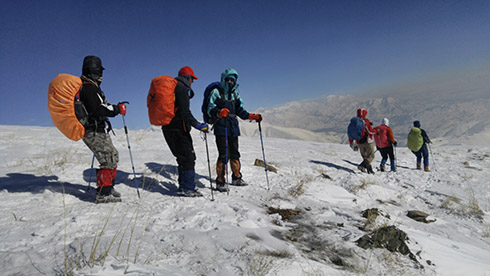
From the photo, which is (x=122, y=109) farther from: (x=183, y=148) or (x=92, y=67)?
(x=183, y=148)

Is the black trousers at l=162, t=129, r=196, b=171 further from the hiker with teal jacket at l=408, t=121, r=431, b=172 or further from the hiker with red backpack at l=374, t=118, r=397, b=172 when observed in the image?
the hiker with teal jacket at l=408, t=121, r=431, b=172

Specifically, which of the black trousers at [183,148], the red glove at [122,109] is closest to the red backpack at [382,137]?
the black trousers at [183,148]

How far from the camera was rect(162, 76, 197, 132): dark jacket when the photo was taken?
4.14 meters

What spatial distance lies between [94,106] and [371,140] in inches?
369

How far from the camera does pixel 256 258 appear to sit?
215 cm

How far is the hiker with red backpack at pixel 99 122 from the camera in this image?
3.53 meters

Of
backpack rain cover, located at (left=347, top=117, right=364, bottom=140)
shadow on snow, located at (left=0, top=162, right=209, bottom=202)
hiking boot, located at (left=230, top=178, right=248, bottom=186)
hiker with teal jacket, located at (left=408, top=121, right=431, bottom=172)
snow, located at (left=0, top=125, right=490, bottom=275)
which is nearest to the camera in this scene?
snow, located at (left=0, top=125, right=490, bottom=275)

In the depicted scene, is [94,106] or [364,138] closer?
[94,106]

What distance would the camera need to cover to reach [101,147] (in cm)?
369

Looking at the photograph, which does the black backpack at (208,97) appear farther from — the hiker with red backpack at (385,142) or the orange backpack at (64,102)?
the hiker with red backpack at (385,142)

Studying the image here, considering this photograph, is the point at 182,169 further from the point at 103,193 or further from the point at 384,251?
the point at 384,251

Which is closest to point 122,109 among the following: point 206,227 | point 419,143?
point 206,227

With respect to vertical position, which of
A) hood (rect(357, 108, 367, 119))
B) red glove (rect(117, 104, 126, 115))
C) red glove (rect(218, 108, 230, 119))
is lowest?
hood (rect(357, 108, 367, 119))

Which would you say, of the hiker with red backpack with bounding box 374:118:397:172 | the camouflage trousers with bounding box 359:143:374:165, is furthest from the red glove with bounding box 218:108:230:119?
the hiker with red backpack with bounding box 374:118:397:172
